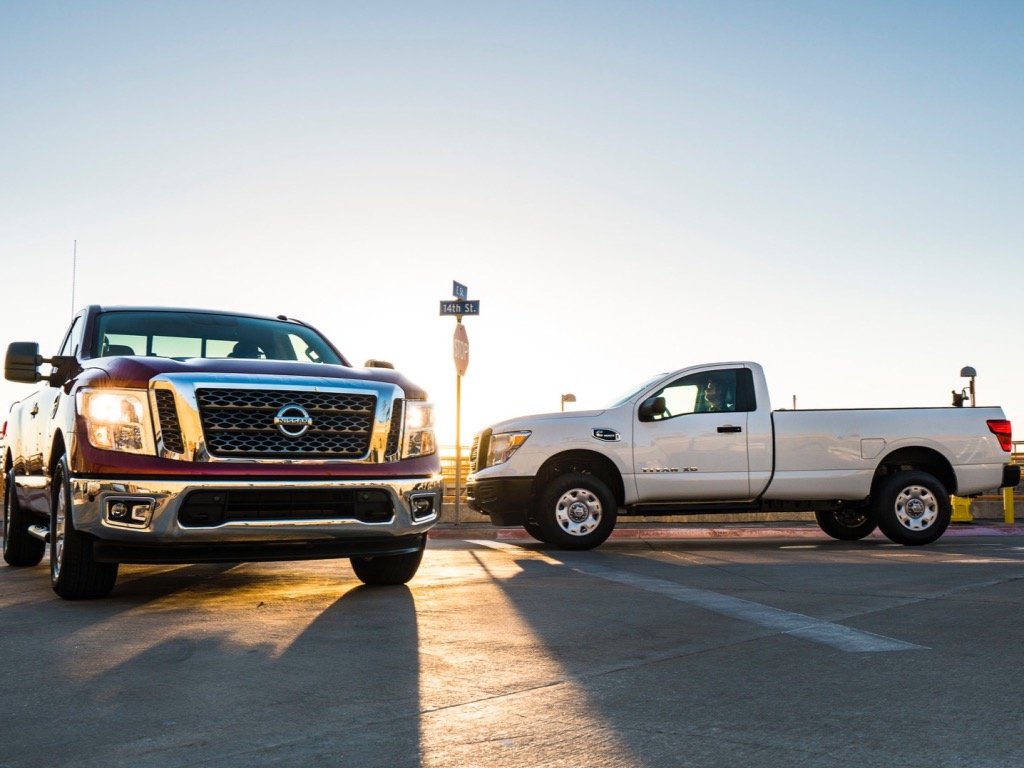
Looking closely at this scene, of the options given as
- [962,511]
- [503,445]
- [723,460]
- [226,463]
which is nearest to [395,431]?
[226,463]

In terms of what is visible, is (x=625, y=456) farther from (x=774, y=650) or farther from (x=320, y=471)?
(x=774, y=650)

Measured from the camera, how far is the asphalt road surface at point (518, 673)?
10.9 feet

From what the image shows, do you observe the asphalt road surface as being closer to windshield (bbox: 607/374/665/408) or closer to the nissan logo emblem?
the nissan logo emblem

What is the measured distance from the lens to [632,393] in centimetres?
1183

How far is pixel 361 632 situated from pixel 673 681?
1.84 m

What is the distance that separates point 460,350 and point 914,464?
249 inches

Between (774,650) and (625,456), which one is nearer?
(774,650)

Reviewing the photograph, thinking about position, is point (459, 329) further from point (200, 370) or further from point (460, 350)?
point (200, 370)

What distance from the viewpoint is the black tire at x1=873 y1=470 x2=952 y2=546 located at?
11.7 m

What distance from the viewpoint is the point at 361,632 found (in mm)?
5453

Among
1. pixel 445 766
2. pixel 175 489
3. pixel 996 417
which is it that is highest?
pixel 996 417

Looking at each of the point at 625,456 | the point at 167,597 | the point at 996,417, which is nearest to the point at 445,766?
the point at 167,597

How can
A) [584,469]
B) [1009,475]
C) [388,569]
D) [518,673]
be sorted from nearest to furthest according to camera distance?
[518,673], [388,569], [584,469], [1009,475]

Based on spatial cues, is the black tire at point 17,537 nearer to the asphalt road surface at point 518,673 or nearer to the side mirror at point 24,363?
Result: the asphalt road surface at point 518,673
